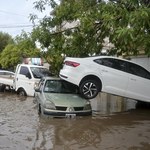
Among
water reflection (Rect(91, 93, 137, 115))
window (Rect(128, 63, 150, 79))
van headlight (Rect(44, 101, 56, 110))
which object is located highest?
window (Rect(128, 63, 150, 79))

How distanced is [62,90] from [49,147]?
532 cm

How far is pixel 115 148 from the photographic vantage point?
9.12 m

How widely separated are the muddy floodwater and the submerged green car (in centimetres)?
27

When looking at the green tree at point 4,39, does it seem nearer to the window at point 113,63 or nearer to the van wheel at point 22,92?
the van wheel at point 22,92

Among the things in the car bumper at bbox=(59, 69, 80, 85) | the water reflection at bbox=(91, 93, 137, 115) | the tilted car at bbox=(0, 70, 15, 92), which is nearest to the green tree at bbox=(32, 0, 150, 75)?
the car bumper at bbox=(59, 69, 80, 85)

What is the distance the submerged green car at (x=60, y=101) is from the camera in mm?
12898

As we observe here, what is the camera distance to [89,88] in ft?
46.8

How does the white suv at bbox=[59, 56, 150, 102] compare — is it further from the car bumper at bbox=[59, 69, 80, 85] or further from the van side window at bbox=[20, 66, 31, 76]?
the van side window at bbox=[20, 66, 31, 76]

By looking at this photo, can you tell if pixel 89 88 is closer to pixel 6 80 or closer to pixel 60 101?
pixel 60 101

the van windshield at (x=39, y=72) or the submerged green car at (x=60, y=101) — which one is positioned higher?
the van windshield at (x=39, y=72)

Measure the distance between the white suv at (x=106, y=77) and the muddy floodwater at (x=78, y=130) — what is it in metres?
0.95

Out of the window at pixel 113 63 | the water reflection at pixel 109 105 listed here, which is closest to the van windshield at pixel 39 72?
the water reflection at pixel 109 105

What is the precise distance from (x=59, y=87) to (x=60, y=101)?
142 centimetres

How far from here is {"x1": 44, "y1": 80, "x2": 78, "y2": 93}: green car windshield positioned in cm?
1425
